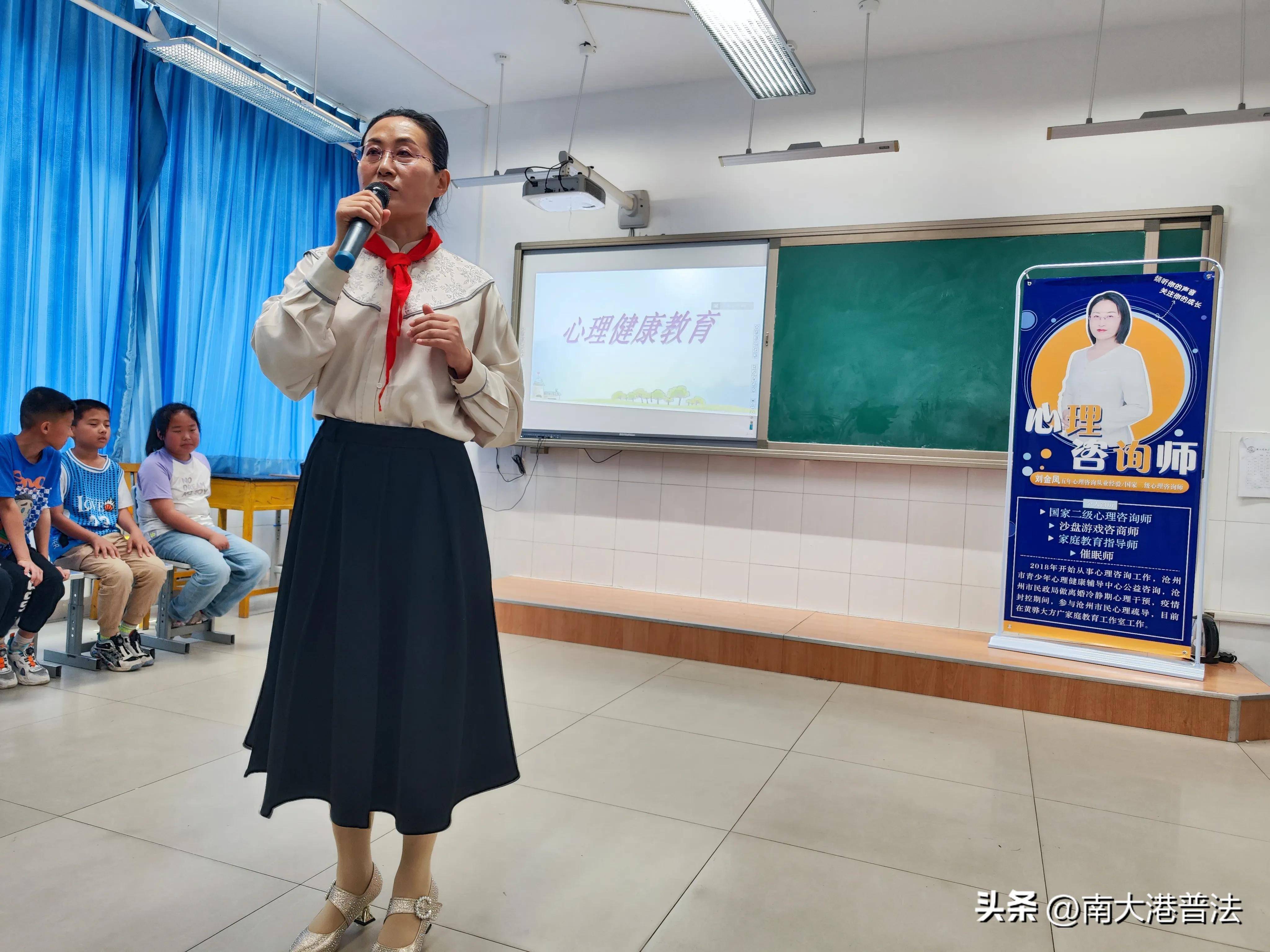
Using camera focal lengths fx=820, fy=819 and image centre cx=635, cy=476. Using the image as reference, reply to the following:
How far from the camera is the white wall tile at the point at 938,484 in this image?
13.7 ft

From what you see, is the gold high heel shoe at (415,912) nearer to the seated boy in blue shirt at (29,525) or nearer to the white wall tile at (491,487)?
the seated boy in blue shirt at (29,525)

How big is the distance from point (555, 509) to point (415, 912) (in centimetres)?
366

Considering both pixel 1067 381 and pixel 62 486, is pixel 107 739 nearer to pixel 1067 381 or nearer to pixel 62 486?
pixel 62 486

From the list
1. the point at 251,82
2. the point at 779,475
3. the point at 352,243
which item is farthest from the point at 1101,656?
the point at 251,82

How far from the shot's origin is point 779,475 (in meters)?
4.57

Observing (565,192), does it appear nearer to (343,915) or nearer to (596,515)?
(596,515)

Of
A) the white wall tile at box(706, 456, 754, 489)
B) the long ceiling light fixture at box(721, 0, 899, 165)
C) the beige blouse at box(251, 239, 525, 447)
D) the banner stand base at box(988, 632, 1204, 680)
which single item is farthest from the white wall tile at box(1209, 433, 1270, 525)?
the beige blouse at box(251, 239, 525, 447)

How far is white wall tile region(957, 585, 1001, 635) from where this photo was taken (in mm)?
4152

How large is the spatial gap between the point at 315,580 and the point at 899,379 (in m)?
3.49

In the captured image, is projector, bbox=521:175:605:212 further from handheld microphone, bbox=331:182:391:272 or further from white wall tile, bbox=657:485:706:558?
handheld microphone, bbox=331:182:391:272

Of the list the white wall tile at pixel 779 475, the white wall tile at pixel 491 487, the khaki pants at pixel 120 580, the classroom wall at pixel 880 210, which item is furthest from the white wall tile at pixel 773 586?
the khaki pants at pixel 120 580

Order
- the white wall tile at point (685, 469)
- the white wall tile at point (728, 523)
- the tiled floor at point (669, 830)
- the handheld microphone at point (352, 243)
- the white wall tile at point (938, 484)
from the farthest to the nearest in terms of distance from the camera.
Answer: the white wall tile at point (685, 469)
the white wall tile at point (728, 523)
the white wall tile at point (938, 484)
the tiled floor at point (669, 830)
the handheld microphone at point (352, 243)

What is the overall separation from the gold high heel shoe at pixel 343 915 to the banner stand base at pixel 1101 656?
117 inches

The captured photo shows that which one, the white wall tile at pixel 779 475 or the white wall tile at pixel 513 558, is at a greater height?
the white wall tile at pixel 779 475
